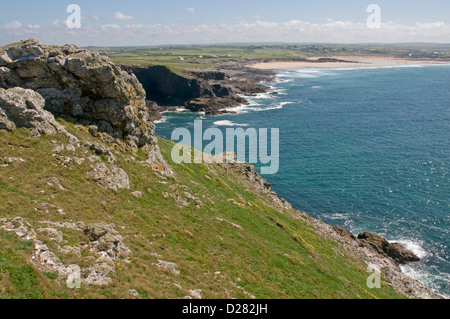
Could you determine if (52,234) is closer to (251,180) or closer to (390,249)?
(251,180)

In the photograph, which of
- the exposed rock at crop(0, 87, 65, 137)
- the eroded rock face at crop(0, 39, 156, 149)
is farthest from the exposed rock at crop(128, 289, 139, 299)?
the eroded rock face at crop(0, 39, 156, 149)

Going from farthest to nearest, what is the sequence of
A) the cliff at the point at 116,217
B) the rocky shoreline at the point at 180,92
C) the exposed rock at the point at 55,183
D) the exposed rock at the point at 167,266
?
the rocky shoreline at the point at 180,92, the exposed rock at the point at 55,183, the exposed rock at the point at 167,266, the cliff at the point at 116,217

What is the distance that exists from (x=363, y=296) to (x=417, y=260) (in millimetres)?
25605

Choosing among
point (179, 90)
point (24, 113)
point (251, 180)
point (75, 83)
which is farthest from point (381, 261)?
point (179, 90)

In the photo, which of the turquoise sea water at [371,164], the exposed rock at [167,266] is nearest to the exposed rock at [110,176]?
the exposed rock at [167,266]

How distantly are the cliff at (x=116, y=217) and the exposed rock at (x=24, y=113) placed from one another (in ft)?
0.30

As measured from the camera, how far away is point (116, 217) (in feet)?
75.7

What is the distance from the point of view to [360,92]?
184750 millimetres

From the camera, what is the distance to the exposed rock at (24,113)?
24.6m

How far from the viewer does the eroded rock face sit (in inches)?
1169

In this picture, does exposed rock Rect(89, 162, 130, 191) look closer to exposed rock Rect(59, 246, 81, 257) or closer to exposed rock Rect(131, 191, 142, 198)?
exposed rock Rect(131, 191, 142, 198)

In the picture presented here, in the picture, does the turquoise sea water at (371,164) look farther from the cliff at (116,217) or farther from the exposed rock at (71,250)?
the exposed rock at (71,250)

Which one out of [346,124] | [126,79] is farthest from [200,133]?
[126,79]
